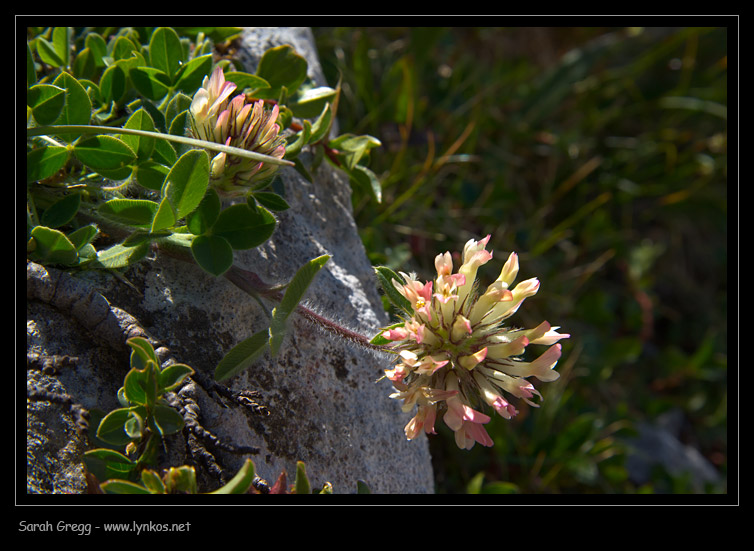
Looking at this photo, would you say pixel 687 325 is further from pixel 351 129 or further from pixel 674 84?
pixel 351 129

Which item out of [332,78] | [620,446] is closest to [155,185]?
[332,78]

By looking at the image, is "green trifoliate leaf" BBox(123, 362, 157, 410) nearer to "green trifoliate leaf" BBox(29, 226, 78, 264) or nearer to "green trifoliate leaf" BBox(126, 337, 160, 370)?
"green trifoliate leaf" BBox(126, 337, 160, 370)

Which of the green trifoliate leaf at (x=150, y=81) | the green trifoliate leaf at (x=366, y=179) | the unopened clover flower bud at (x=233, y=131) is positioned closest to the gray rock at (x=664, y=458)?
the green trifoliate leaf at (x=366, y=179)

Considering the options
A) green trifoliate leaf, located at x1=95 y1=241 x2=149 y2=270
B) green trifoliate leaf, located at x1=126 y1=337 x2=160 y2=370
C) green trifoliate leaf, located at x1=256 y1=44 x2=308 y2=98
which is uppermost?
green trifoliate leaf, located at x1=256 y1=44 x2=308 y2=98

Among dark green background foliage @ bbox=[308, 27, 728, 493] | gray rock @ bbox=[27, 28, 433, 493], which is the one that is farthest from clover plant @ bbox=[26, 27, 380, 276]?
dark green background foliage @ bbox=[308, 27, 728, 493]

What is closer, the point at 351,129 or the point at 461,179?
the point at 351,129

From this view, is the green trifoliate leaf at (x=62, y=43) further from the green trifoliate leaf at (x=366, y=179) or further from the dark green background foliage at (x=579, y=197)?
the dark green background foliage at (x=579, y=197)
